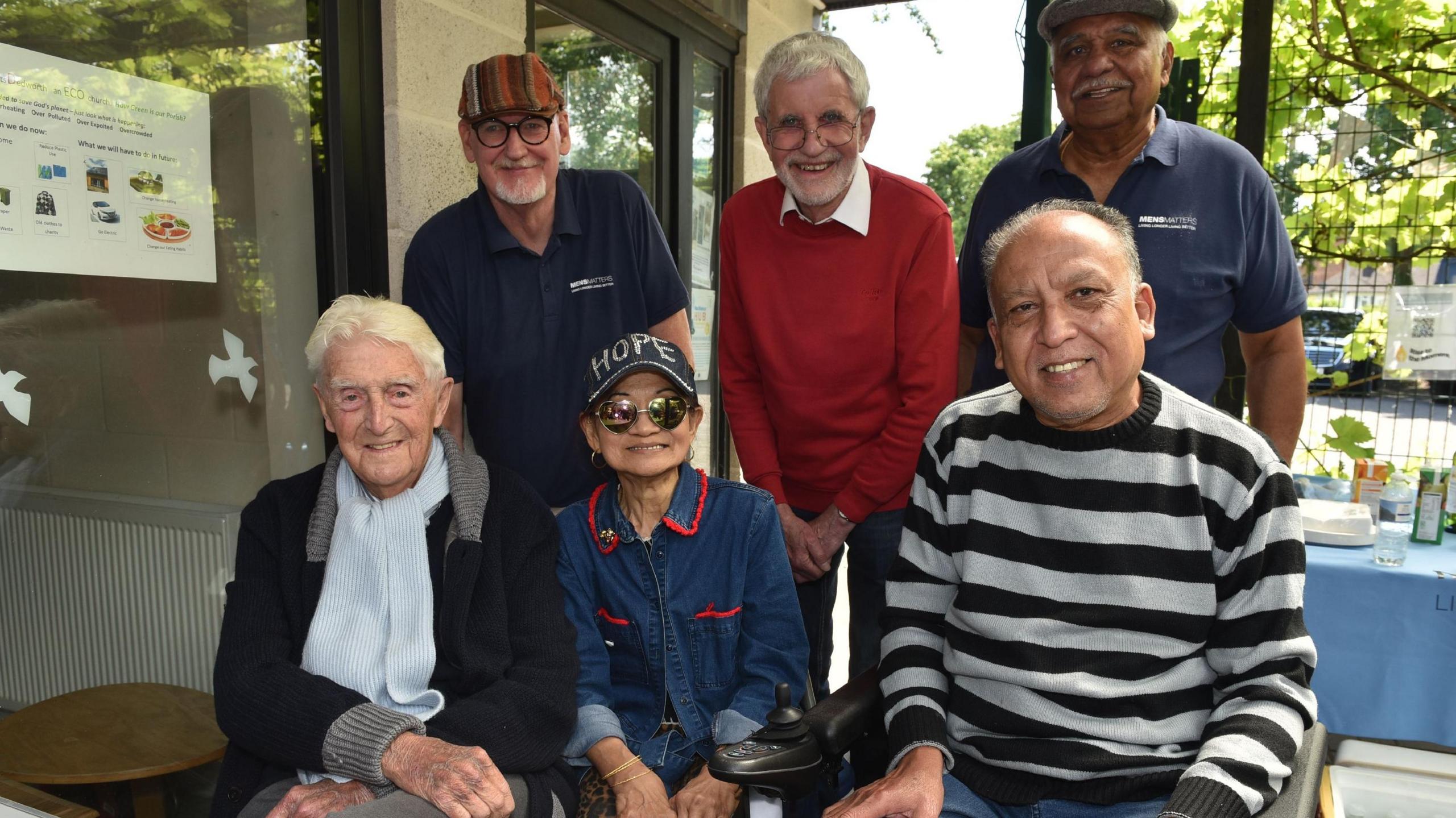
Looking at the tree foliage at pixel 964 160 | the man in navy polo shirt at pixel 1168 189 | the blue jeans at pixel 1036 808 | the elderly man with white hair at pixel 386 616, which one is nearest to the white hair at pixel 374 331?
the elderly man with white hair at pixel 386 616

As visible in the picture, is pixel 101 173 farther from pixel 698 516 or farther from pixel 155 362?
pixel 698 516

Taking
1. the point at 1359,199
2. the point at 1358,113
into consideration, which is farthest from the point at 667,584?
the point at 1358,113

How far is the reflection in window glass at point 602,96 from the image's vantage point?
11.8 feet

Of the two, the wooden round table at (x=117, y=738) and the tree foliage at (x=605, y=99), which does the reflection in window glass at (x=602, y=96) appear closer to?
the tree foliage at (x=605, y=99)

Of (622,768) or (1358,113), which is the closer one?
(622,768)

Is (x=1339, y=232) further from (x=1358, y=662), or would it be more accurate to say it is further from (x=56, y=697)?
(x=56, y=697)

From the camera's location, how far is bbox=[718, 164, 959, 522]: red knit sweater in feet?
7.07

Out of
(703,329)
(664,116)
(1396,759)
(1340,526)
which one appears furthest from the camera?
(703,329)

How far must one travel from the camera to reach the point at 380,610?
1.72m

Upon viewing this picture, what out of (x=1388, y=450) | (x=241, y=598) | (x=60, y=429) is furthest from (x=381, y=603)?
(x=1388, y=450)

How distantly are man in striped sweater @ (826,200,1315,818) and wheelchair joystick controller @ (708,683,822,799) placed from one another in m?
0.10

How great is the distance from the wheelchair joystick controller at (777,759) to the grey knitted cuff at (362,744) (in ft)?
1.72

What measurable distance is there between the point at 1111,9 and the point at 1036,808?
1609mm

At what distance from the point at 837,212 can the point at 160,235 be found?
152 centimetres
